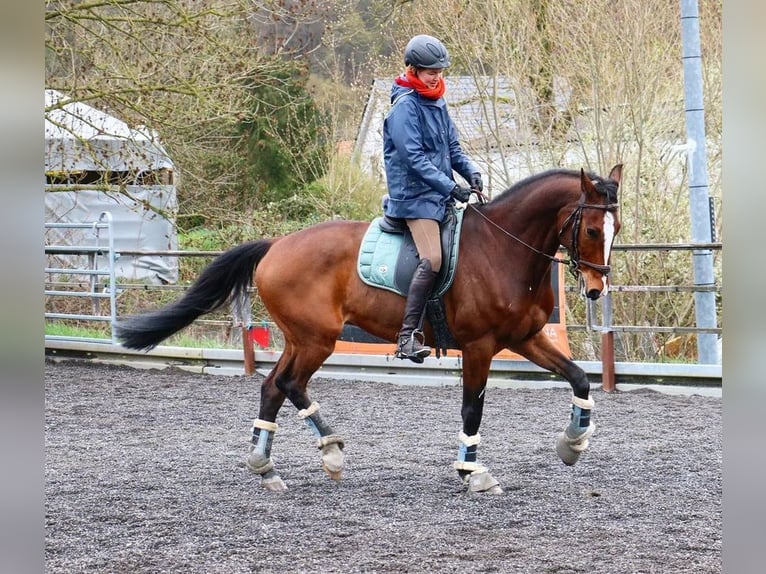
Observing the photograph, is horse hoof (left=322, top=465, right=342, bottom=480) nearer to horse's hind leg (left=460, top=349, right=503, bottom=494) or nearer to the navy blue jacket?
horse's hind leg (left=460, top=349, right=503, bottom=494)

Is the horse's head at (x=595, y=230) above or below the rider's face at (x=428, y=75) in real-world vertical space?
below

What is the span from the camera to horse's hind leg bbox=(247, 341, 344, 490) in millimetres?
5711

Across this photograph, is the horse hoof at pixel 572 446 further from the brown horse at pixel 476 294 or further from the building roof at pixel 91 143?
the building roof at pixel 91 143

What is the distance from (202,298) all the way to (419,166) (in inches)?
72.2

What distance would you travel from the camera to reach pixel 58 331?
13.1m

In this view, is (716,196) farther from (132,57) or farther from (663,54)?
(132,57)

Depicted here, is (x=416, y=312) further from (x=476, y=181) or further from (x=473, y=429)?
(x=476, y=181)

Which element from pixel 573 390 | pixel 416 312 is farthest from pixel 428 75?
pixel 573 390

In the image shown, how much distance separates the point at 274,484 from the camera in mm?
5695

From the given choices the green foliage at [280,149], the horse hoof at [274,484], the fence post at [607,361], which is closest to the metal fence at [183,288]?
the fence post at [607,361]

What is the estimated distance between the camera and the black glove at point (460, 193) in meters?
5.58
